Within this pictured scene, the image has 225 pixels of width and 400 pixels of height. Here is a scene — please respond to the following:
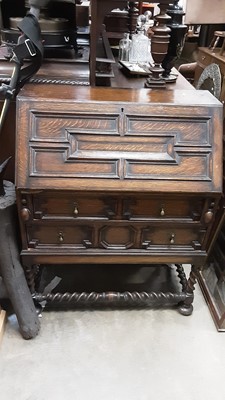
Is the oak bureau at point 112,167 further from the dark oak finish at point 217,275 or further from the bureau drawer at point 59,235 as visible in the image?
the dark oak finish at point 217,275

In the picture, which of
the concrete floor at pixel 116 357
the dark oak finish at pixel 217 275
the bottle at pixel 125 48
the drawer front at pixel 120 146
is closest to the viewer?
the drawer front at pixel 120 146

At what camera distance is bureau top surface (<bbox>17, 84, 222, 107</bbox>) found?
4.51 feet

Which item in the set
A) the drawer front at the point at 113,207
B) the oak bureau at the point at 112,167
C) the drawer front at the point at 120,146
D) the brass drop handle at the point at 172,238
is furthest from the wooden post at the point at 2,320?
the brass drop handle at the point at 172,238

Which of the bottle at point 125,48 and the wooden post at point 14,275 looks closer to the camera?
the wooden post at point 14,275

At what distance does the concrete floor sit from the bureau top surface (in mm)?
1034

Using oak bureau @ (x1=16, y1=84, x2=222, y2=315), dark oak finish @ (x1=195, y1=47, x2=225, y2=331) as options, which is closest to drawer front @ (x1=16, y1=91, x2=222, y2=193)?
oak bureau @ (x1=16, y1=84, x2=222, y2=315)

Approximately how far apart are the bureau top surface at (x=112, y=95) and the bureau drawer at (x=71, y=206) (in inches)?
14.6

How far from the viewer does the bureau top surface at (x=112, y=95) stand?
138 cm

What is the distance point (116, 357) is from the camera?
1.55 m

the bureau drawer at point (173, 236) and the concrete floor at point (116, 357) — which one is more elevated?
the bureau drawer at point (173, 236)

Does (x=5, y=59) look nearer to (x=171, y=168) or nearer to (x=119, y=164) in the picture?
(x=119, y=164)

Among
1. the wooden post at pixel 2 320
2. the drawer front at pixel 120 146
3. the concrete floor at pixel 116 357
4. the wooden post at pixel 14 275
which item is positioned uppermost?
the drawer front at pixel 120 146

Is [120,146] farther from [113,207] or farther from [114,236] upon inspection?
[114,236]

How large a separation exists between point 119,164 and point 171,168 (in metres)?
0.20
